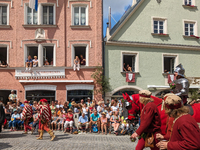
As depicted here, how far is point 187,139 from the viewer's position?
2.77m

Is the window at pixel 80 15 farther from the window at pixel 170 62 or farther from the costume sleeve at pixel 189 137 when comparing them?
the costume sleeve at pixel 189 137

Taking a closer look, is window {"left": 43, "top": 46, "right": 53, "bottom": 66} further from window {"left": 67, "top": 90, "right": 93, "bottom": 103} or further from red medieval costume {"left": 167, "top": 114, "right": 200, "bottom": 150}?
red medieval costume {"left": 167, "top": 114, "right": 200, "bottom": 150}

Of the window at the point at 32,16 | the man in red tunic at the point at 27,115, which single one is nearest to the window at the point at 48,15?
the window at the point at 32,16

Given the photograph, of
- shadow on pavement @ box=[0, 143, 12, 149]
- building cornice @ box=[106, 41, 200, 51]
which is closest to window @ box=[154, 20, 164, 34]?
building cornice @ box=[106, 41, 200, 51]

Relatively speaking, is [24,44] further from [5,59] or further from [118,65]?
[118,65]

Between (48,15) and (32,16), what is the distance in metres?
1.28

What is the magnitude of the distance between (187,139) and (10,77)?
17206 mm

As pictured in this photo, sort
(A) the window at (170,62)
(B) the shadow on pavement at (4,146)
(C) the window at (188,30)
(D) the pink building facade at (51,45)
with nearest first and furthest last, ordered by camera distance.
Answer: (B) the shadow on pavement at (4,146) < (D) the pink building facade at (51,45) < (A) the window at (170,62) < (C) the window at (188,30)

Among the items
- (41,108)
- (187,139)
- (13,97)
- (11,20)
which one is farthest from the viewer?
(11,20)

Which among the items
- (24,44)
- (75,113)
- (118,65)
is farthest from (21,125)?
(118,65)

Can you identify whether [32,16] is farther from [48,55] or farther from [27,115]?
[27,115]

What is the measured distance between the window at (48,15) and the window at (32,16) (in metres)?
0.71

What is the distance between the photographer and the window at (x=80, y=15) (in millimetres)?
18484

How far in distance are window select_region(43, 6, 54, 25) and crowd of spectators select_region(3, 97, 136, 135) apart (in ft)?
24.4
